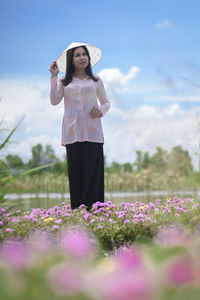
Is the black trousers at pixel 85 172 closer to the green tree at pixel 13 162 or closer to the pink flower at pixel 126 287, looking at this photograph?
the green tree at pixel 13 162

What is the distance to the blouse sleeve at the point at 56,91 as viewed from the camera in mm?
4711

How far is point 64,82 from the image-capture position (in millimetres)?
4914

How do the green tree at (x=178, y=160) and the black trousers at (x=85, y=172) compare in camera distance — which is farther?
the black trousers at (x=85, y=172)

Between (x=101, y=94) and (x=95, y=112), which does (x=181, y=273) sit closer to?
(x=95, y=112)

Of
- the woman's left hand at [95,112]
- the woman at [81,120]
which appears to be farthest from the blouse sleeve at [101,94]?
the woman's left hand at [95,112]

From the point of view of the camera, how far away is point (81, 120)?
15.5 feet

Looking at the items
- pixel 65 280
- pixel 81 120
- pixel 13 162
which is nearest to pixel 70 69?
pixel 81 120

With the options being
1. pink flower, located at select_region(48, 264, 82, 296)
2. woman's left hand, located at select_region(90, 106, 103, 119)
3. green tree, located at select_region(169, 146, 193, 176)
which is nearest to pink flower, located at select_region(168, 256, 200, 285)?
pink flower, located at select_region(48, 264, 82, 296)

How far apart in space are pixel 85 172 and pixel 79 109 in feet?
2.65

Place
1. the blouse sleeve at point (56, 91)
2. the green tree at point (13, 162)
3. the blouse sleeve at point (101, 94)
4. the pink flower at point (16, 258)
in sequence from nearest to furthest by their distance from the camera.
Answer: the pink flower at point (16, 258)
the green tree at point (13, 162)
the blouse sleeve at point (56, 91)
the blouse sleeve at point (101, 94)

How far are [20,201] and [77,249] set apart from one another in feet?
5.13

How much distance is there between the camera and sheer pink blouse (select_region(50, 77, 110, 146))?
4719 millimetres

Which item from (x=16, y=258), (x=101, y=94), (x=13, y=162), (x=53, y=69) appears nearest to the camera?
(x=16, y=258)

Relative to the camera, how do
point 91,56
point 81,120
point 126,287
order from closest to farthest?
point 126,287
point 81,120
point 91,56
